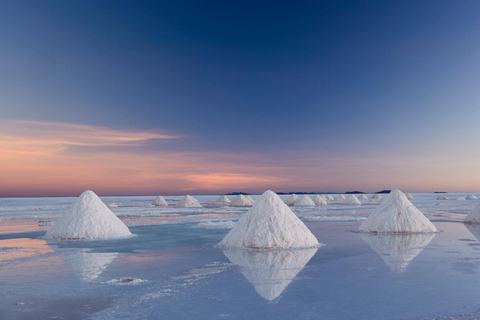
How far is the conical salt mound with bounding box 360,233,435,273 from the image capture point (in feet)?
32.6

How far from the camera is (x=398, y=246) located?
1275 cm

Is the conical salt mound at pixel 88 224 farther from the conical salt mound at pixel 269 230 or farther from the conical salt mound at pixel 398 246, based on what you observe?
the conical salt mound at pixel 398 246

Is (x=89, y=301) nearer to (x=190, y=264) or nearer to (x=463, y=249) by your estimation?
(x=190, y=264)

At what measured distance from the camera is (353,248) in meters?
12.5

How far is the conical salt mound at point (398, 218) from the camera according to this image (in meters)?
16.3

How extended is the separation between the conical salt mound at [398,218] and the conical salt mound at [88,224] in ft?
34.4

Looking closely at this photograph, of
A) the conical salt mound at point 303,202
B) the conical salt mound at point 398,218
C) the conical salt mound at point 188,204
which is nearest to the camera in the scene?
the conical salt mound at point 398,218

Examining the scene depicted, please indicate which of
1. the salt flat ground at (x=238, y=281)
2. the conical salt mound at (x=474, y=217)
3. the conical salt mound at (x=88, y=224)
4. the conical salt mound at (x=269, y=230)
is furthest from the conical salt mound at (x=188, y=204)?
the conical salt mound at (x=269, y=230)

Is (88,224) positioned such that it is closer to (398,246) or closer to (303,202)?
(398,246)

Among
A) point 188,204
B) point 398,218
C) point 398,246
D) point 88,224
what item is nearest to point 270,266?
point 398,246

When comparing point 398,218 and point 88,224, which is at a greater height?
point 88,224

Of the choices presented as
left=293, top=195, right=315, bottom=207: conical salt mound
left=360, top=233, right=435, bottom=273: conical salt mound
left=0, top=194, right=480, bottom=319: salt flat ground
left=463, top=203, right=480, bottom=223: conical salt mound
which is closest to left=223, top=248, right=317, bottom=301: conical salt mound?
left=0, top=194, right=480, bottom=319: salt flat ground

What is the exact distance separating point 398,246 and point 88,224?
36.2ft

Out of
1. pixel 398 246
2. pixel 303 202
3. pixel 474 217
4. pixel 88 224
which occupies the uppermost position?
pixel 88 224
